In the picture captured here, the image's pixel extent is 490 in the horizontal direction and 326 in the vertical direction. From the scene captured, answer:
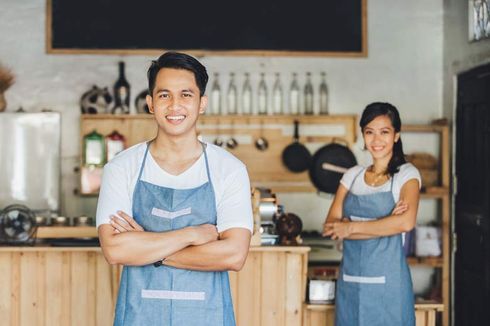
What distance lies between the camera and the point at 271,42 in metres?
6.79

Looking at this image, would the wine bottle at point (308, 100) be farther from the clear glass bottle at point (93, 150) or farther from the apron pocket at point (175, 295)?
the apron pocket at point (175, 295)

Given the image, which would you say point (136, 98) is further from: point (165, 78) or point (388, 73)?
point (165, 78)

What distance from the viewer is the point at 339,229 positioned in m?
4.07

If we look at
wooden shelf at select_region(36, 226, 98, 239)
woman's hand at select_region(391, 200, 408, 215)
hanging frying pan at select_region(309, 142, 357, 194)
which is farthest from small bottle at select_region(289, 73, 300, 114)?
woman's hand at select_region(391, 200, 408, 215)

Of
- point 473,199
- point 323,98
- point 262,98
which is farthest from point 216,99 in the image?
point 473,199

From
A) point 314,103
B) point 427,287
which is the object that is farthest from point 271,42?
point 427,287

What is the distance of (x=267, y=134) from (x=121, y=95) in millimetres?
1337

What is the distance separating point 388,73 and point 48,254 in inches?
146

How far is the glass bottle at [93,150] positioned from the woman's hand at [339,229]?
2953 millimetres

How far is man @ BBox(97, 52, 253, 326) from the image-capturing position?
2.76 metres

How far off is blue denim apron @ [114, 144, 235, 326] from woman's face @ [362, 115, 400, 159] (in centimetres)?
141

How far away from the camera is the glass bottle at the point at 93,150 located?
6.55 meters

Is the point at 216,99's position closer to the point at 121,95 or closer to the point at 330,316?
the point at 121,95

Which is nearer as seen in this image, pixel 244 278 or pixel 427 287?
pixel 244 278
